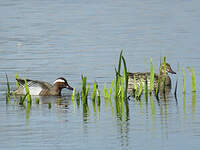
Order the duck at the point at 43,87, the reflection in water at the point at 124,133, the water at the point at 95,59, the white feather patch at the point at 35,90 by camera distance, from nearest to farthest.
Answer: the reflection in water at the point at 124,133 < the water at the point at 95,59 < the duck at the point at 43,87 < the white feather patch at the point at 35,90

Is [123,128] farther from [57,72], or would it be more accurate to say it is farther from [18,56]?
[18,56]

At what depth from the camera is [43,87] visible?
725 inches

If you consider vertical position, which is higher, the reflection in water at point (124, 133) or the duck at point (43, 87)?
the duck at point (43, 87)

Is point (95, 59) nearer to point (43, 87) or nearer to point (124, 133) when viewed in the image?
point (43, 87)

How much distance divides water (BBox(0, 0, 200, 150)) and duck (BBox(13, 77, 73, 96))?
0.32 metres

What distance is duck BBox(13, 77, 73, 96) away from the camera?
18047mm

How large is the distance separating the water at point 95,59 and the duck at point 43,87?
32 centimetres

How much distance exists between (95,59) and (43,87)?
436 centimetres

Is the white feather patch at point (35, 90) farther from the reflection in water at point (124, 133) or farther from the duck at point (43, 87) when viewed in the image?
the reflection in water at point (124, 133)

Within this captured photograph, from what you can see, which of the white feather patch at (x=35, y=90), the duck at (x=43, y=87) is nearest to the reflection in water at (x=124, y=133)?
the duck at (x=43, y=87)

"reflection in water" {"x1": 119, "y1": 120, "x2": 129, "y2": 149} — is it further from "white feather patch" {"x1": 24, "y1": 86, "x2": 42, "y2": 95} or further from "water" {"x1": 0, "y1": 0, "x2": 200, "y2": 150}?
"white feather patch" {"x1": 24, "y1": 86, "x2": 42, "y2": 95}

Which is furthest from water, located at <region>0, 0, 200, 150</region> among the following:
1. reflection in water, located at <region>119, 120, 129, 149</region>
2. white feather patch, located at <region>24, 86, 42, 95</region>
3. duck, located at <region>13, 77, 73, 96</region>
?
white feather patch, located at <region>24, 86, 42, 95</region>

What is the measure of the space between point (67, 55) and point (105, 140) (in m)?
11.8

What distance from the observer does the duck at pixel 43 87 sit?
18.0 meters
